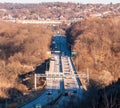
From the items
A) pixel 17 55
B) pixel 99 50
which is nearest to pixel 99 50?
pixel 99 50

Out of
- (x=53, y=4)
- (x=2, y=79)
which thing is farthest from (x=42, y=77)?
(x=53, y=4)

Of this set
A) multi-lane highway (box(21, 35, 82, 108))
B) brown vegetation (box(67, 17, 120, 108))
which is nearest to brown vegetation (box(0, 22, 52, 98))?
multi-lane highway (box(21, 35, 82, 108))

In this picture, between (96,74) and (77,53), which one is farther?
(77,53)

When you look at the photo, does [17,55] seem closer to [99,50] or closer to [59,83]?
[99,50]

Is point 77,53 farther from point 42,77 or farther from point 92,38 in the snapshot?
point 42,77

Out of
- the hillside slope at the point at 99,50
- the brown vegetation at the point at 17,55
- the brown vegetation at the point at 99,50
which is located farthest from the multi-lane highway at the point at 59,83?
the brown vegetation at the point at 17,55

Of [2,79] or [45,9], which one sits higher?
[45,9]
